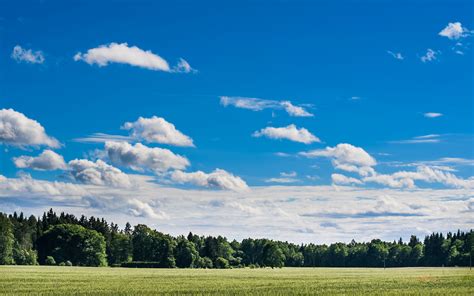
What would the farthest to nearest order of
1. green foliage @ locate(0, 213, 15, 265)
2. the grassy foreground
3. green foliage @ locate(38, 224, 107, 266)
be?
green foliage @ locate(38, 224, 107, 266) < green foliage @ locate(0, 213, 15, 265) < the grassy foreground

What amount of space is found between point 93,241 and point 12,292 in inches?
5763

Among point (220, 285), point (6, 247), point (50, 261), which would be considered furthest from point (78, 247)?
point (220, 285)

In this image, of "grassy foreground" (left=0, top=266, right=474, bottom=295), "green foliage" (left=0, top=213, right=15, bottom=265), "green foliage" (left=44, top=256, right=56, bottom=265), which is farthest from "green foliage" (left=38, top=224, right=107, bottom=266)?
"grassy foreground" (left=0, top=266, right=474, bottom=295)

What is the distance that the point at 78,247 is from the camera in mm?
195375

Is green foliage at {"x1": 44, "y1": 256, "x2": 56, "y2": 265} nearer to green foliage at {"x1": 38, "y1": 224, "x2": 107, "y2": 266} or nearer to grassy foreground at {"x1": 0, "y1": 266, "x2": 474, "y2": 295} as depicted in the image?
green foliage at {"x1": 38, "y1": 224, "x2": 107, "y2": 266}

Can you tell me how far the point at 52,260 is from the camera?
616ft

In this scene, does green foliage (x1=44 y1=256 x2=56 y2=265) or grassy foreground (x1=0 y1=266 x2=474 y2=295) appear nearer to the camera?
grassy foreground (x1=0 y1=266 x2=474 y2=295)

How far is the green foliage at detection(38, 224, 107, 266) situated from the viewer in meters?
193

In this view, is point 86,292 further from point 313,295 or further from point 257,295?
point 313,295

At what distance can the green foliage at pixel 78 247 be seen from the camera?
193125 mm

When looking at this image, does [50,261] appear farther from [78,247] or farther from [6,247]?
[6,247]

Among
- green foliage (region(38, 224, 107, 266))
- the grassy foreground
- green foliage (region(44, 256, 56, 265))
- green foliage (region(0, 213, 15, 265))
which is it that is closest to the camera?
the grassy foreground

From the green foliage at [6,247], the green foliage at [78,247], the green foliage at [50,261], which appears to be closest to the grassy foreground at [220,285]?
the green foliage at [6,247]

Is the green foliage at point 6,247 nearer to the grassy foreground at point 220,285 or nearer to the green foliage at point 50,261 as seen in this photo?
the green foliage at point 50,261
